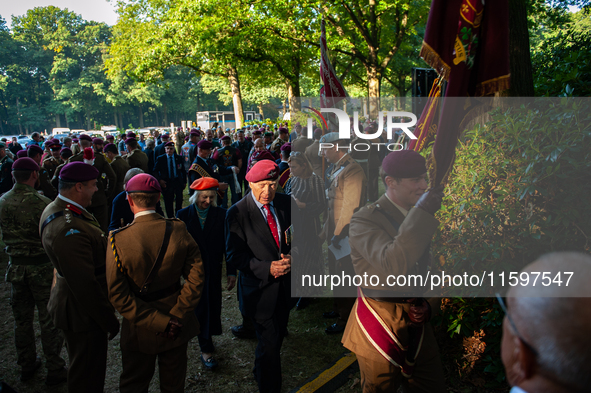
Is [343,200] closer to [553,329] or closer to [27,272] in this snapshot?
[27,272]

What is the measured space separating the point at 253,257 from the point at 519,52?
4.24m

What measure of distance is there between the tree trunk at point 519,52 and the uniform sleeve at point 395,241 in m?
3.39

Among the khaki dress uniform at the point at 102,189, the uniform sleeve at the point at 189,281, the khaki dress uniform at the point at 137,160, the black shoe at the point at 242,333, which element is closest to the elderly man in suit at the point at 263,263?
the uniform sleeve at the point at 189,281

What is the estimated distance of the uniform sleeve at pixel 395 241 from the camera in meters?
2.34

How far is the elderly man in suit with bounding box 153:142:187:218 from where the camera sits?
9695 mm

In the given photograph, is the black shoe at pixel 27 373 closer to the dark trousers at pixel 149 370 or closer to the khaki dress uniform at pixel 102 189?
the dark trousers at pixel 149 370

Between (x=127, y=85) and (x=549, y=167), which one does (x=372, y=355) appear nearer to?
(x=549, y=167)

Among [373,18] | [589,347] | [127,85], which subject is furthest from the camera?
[127,85]

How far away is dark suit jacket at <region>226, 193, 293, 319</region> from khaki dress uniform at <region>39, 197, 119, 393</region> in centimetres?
114

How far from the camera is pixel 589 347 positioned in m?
0.96

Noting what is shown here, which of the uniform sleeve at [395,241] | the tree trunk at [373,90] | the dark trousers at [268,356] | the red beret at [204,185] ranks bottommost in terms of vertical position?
the dark trousers at [268,356]

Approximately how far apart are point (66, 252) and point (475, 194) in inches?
137

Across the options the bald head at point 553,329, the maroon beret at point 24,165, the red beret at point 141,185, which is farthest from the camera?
the maroon beret at point 24,165

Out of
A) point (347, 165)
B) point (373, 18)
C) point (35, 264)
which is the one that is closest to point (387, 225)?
point (347, 165)
